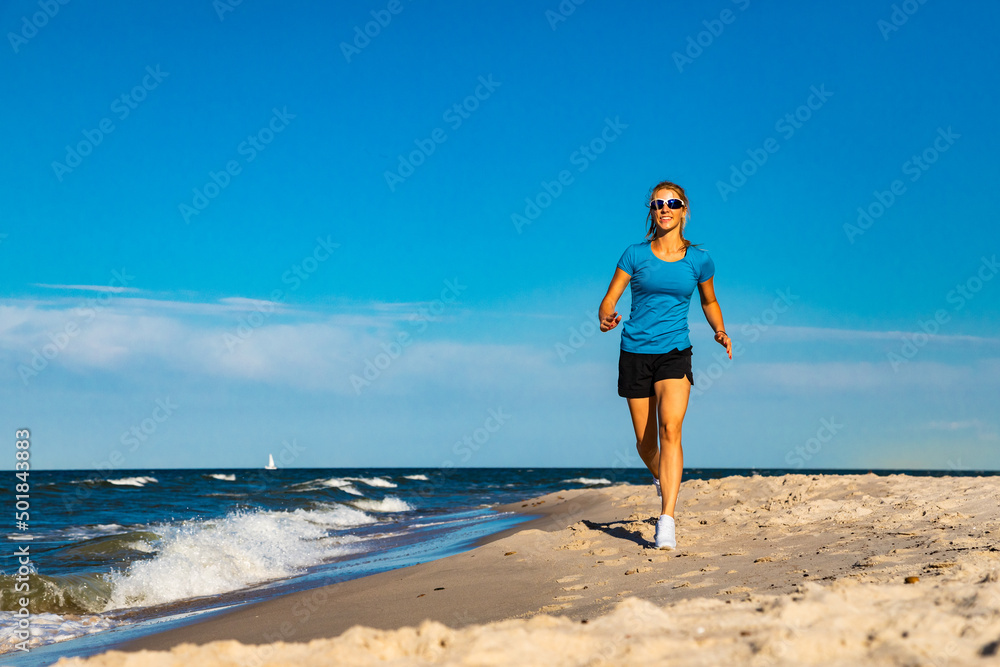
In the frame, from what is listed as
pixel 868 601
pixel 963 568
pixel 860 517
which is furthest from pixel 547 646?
pixel 860 517

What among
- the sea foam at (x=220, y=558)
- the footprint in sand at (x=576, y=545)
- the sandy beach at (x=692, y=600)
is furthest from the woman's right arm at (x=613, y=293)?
the sea foam at (x=220, y=558)

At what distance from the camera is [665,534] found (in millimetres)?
4332

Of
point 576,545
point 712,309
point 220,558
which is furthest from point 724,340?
point 220,558

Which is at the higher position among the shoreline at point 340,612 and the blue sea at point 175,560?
the shoreline at point 340,612

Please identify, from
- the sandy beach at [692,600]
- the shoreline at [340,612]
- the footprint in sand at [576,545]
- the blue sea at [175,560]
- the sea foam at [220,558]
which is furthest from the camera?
the sea foam at [220,558]

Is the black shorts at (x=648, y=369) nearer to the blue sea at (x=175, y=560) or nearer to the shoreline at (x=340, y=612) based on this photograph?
the shoreline at (x=340, y=612)

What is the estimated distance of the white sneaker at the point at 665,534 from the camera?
432cm

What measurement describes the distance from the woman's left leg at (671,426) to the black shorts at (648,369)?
51 millimetres

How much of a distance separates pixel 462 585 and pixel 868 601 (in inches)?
95.1

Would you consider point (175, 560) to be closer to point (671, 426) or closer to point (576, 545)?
point (576, 545)

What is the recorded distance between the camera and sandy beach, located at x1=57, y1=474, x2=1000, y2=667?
2.01m

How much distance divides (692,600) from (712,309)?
230cm

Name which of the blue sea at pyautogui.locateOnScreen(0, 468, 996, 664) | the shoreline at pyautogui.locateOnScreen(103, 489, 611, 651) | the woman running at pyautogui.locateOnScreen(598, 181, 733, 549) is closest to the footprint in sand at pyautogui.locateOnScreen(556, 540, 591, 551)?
the shoreline at pyautogui.locateOnScreen(103, 489, 611, 651)

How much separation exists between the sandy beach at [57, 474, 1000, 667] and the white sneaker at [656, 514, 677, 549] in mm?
67
